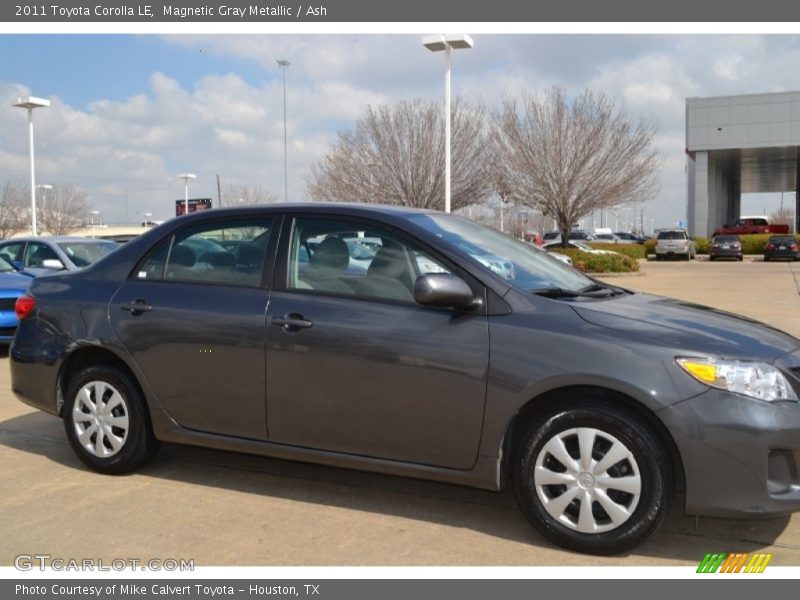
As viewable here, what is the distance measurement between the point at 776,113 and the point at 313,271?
42.6m

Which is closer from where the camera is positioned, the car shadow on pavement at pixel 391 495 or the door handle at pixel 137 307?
the car shadow on pavement at pixel 391 495

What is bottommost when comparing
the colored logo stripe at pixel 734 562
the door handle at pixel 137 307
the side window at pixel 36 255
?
the colored logo stripe at pixel 734 562

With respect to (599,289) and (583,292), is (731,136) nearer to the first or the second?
(599,289)

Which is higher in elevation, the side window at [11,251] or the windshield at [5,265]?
the side window at [11,251]

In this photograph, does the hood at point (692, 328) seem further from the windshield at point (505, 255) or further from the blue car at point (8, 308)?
the blue car at point (8, 308)

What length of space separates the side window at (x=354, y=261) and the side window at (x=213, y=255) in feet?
0.81

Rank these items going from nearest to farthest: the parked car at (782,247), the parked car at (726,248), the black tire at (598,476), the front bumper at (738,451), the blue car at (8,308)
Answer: the front bumper at (738,451) < the black tire at (598,476) < the blue car at (8,308) < the parked car at (782,247) < the parked car at (726,248)

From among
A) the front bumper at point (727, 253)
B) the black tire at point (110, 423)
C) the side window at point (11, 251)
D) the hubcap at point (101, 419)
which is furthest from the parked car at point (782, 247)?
the hubcap at point (101, 419)

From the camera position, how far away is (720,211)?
56.1 metres

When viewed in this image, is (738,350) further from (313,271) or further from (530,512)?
(313,271)

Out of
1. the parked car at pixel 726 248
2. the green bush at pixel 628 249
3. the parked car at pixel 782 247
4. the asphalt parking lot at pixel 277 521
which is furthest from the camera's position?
the green bush at pixel 628 249

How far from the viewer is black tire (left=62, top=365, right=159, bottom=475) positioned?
467 cm

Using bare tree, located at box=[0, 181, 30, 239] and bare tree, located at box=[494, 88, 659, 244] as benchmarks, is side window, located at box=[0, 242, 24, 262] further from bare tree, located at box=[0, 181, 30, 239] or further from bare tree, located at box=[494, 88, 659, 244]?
bare tree, located at box=[0, 181, 30, 239]

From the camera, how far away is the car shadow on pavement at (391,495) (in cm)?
377
